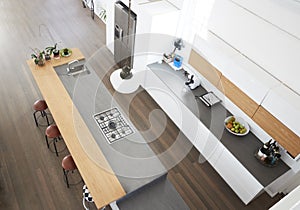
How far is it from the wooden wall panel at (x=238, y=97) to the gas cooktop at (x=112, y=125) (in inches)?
62.0

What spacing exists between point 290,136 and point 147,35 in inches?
109

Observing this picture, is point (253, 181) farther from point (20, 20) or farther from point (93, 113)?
point (20, 20)

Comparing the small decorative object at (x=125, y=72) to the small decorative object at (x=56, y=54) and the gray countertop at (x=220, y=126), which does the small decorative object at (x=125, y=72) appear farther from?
the small decorative object at (x=56, y=54)

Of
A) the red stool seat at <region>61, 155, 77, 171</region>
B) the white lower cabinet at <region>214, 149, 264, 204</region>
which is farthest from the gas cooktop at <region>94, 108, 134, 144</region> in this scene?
the white lower cabinet at <region>214, 149, 264, 204</region>

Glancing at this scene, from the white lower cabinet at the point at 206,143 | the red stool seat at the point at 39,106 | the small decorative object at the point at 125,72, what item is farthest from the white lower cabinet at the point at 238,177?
the red stool seat at the point at 39,106

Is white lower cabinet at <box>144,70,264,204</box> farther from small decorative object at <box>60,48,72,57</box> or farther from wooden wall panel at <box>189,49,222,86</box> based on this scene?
small decorative object at <box>60,48,72,57</box>

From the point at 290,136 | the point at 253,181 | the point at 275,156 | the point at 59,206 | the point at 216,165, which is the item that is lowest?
the point at 59,206

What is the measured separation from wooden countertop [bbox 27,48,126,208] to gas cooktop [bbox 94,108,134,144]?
0.21m

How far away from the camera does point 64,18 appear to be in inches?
276

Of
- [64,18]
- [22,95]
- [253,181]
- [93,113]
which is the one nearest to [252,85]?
[253,181]

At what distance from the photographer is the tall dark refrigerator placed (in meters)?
4.70

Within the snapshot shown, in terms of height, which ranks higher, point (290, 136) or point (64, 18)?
point (290, 136)

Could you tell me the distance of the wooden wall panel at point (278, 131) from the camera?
316cm

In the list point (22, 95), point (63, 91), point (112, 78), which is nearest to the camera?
point (112, 78)
